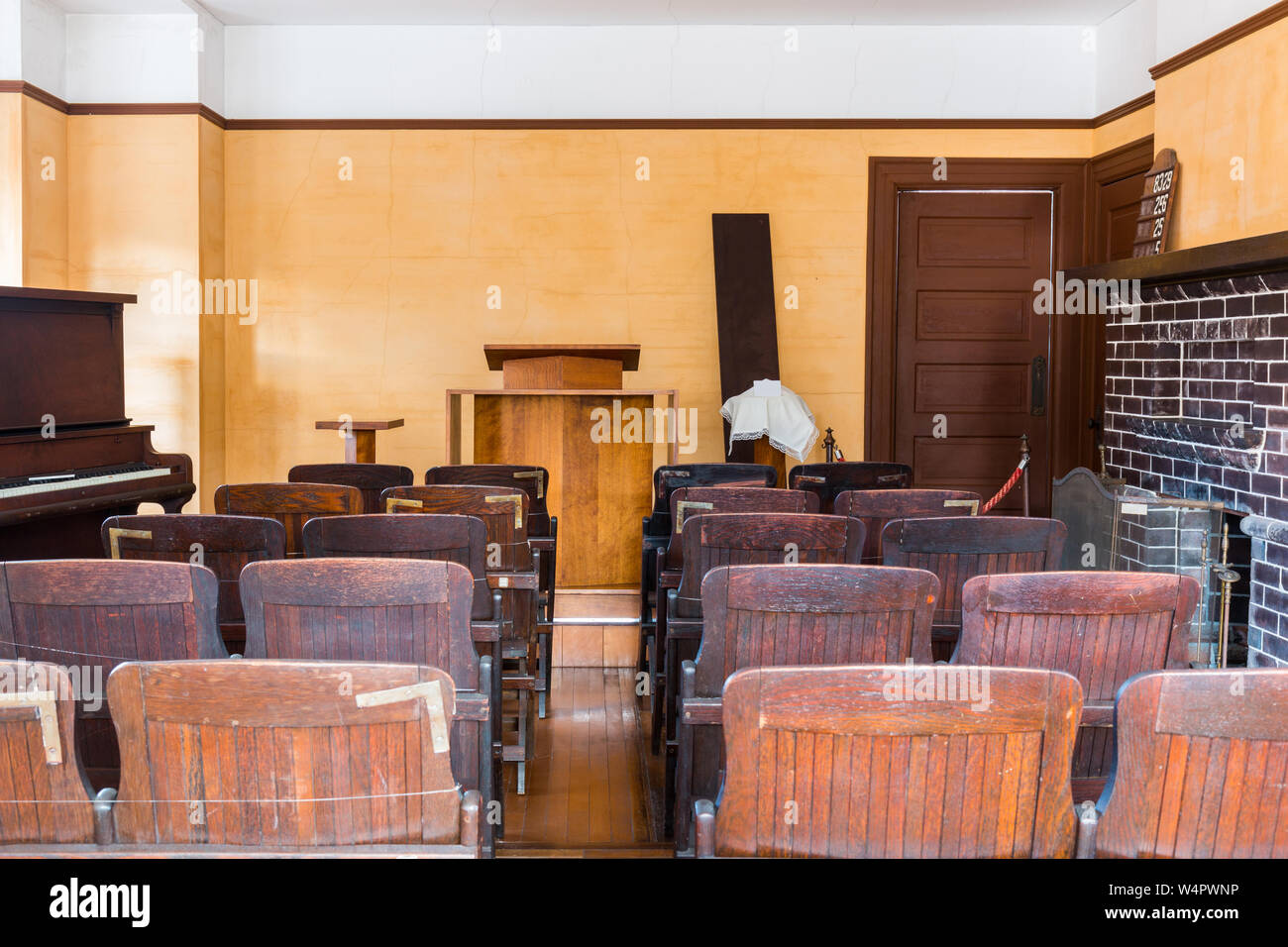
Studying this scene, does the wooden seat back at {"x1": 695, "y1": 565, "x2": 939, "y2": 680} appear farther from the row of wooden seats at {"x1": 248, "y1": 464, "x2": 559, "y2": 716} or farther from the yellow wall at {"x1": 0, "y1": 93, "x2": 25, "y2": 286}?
the yellow wall at {"x1": 0, "y1": 93, "x2": 25, "y2": 286}

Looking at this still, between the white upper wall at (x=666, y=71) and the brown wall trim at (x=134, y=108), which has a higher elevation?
the white upper wall at (x=666, y=71)

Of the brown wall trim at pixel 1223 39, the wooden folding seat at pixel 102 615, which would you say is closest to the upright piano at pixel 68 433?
the wooden folding seat at pixel 102 615

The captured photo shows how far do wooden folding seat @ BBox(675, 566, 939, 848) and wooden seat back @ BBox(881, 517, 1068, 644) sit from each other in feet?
2.27

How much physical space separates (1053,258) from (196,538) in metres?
5.57

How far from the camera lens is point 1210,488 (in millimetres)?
4543

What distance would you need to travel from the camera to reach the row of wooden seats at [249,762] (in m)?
1.37

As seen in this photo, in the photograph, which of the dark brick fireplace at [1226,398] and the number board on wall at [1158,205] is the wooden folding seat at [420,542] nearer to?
the dark brick fireplace at [1226,398]

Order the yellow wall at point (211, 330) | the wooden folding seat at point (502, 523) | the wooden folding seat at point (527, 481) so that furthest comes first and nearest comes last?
1. the yellow wall at point (211, 330)
2. the wooden folding seat at point (527, 481)
3. the wooden folding seat at point (502, 523)

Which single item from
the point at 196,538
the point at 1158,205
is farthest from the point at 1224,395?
the point at 196,538

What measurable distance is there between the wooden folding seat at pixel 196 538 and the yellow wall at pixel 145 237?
12.7ft

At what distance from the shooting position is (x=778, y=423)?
247 inches

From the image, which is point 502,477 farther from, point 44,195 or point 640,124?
point 44,195

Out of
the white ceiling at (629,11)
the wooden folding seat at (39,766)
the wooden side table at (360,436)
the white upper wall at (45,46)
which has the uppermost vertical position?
the white ceiling at (629,11)

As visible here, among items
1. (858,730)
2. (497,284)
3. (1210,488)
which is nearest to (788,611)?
(858,730)
